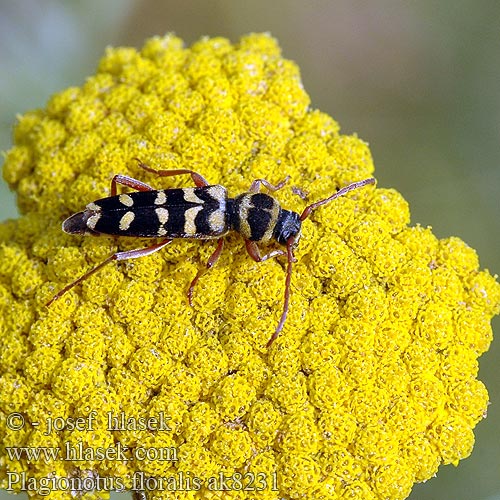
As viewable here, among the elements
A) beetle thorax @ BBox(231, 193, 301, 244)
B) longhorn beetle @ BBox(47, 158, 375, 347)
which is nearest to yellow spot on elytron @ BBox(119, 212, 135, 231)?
longhorn beetle @ BBox(47, 158, 375, 347)

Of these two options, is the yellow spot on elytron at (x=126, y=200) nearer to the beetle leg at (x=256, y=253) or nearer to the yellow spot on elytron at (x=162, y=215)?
the yellow spot on elytron at (x=162, y=215)

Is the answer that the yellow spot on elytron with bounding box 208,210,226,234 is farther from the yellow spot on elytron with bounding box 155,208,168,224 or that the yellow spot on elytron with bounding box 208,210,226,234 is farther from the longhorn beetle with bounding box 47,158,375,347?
the yellow spot on elytron with bounding box 155,208,168,224

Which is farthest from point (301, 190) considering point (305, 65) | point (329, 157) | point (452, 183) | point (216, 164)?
point (305, 65)

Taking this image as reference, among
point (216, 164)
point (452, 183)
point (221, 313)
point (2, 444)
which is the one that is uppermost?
point (452, 183)

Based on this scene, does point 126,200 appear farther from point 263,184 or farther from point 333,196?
point 333,196

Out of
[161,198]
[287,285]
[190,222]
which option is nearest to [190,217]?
[190,222]

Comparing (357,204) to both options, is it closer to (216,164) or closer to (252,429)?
(216,164)
